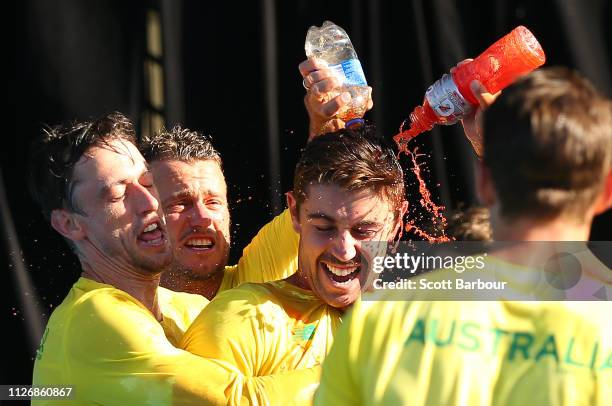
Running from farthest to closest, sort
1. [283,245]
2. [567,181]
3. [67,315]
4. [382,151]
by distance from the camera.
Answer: [283,245] → [382,151] → [67,315] → [567,181]

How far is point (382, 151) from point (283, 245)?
58 cm

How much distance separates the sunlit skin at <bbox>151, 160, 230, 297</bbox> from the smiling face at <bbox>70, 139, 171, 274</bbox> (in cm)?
47

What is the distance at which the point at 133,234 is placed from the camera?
2828mm

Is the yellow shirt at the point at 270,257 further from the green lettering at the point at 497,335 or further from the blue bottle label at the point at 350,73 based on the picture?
the green lettering at the point at 497,335

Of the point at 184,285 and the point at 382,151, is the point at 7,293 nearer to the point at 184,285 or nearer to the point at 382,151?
the point at 184,285

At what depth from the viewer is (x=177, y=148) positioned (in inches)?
132

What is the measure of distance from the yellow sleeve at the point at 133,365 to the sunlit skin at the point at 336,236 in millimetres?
370

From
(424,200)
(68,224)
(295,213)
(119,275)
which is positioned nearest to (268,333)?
(295,213)

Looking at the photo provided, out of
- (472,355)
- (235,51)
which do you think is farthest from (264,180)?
(472,355)

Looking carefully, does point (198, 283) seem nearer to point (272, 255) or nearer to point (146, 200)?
point (272, 255)

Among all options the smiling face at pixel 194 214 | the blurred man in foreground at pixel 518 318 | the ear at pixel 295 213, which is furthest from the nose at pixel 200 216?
the blurred man in foreground at pixel 518 318

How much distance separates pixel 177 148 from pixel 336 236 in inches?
33.8

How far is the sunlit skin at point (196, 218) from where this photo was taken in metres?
3.32

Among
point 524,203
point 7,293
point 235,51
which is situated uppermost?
point 235,51
